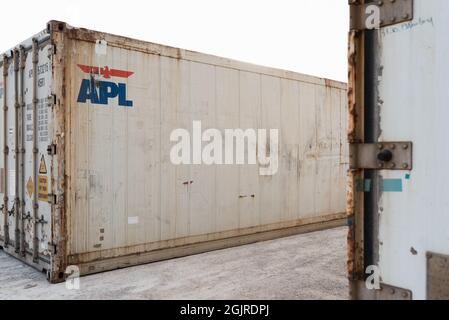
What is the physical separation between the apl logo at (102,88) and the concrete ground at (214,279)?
89.9 inches

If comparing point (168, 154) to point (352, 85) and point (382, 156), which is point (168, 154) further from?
point (382, 156)

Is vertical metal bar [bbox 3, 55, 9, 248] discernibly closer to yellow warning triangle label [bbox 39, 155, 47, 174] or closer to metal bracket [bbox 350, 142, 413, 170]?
yellow warning triangle label [bbox 39, 155, 47, 174]

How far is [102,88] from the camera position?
5.25 meters

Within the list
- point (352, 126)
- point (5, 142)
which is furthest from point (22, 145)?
point (352, 126)

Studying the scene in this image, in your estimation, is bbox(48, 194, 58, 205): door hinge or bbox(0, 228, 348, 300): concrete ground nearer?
bbox(0, 228, 348, 300): concrete ground

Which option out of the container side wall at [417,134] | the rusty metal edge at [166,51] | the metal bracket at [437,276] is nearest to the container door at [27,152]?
the rusty metal edge at [166,51]

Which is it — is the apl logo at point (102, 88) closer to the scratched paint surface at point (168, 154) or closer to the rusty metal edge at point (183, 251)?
the scratched paint surface at point (168, 154)

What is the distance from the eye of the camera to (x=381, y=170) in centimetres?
235

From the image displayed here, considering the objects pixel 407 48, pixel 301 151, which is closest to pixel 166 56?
pixel 301 151

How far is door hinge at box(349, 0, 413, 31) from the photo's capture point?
2.24 meters

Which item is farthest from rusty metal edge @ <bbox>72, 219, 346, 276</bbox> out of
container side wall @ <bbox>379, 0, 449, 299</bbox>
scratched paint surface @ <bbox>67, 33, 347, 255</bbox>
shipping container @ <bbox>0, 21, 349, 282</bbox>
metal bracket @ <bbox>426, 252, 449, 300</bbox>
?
metal bracket @ <bbox>426, 252, 449, 300</bbox>

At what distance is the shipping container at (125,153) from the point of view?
5000 millimetres

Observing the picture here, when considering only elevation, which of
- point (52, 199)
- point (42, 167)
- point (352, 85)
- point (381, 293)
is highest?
point (352, 85)

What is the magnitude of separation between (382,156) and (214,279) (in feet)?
10.7
